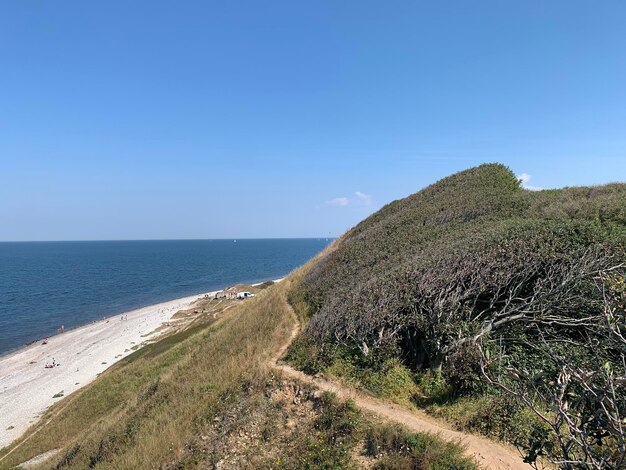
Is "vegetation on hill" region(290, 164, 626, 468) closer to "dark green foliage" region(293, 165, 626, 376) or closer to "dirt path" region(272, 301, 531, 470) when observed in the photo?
"dark green foliage" region(293, 165, 626, 376)

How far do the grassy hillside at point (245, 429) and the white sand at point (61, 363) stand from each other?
578 inches

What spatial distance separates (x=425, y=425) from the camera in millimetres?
9633

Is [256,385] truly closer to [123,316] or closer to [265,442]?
[265,442]

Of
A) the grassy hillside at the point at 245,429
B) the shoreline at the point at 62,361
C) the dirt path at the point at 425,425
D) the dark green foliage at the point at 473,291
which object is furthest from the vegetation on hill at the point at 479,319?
the shoreline at the point at 62,361

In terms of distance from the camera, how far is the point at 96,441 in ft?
52.0

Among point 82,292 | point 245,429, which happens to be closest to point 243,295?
point 82,292

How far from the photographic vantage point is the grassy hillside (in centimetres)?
900

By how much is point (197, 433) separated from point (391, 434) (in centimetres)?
618

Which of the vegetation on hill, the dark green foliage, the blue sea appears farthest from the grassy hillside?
the blue sea

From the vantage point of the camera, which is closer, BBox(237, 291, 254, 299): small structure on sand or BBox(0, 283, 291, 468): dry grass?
BBox(0, 283, 291, 468): dry grass

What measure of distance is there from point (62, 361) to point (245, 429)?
45.2 m

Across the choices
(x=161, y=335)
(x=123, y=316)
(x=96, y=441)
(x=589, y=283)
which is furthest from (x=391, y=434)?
(x=123, y=316)

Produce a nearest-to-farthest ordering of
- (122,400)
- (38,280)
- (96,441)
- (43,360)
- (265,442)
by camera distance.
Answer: (265,442) → (96,441) → (122,400) → (43,360) → (38,280)

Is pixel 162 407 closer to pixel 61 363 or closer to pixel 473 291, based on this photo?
pixel 473 291
